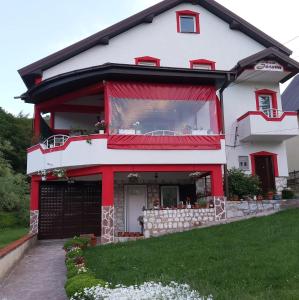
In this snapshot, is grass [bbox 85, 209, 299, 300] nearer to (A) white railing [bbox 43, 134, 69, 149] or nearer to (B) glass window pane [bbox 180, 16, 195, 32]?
(A) white railing [bbox 43, 134, 69, 149]

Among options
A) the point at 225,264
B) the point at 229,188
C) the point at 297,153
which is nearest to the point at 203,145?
the point at 229,188

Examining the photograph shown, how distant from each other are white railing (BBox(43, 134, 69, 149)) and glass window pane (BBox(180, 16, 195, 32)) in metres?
8.40

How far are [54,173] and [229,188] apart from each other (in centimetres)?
732

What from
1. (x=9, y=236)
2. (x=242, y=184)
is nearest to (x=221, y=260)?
(x=242, y=184)

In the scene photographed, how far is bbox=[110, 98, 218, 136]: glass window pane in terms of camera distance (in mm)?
14195

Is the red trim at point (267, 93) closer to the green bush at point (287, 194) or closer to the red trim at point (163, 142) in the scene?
the green bush at point (287, 194)

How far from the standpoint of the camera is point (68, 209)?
1741 centimetres

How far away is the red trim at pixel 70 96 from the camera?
14752mm

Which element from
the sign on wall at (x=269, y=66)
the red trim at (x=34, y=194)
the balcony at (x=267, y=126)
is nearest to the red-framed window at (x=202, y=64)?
the sign on wall at (x=269, y=66)

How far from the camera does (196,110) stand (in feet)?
49.1

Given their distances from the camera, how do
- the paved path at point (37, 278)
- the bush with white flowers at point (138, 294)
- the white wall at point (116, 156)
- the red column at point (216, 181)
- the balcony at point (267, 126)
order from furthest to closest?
the balcony at point (267, 126) < the red column at point (216, 181) < the white wall at point (116, 156) < the paved path at point (37, 278) < the bush with white flowers at point (138, 294)

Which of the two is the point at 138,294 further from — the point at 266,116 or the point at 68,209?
the point at 266,116

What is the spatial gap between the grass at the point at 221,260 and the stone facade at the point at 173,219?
1253 millimetres

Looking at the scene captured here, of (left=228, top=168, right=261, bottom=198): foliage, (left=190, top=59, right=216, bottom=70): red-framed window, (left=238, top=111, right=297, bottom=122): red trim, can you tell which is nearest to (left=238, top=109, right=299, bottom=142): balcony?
(left=238, top=111, right=297, bottom=122): red trim
